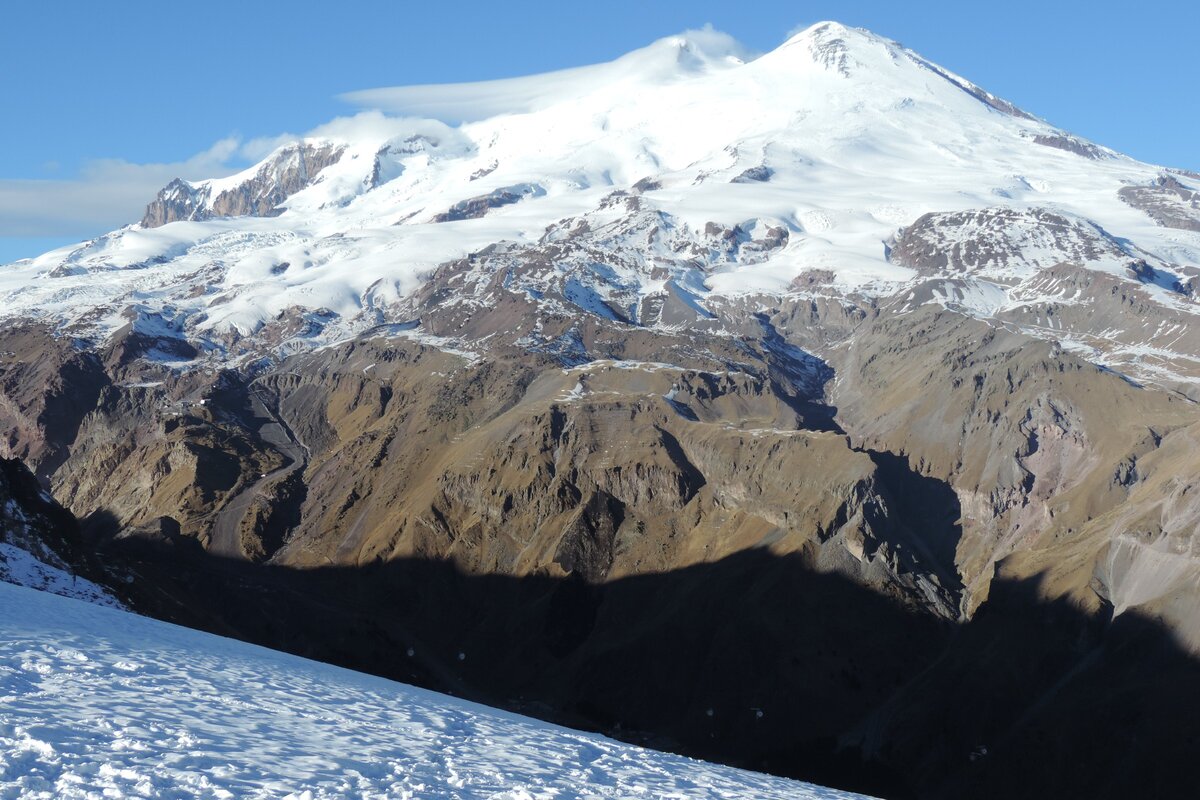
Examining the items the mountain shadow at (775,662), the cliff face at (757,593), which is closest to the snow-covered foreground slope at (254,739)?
the cliff face at (757,593)

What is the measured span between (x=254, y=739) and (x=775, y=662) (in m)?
124

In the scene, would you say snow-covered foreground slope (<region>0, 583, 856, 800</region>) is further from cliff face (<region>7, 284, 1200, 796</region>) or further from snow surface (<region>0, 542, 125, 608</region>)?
cliff face (<region>7, 284, 1200, 796</region>)

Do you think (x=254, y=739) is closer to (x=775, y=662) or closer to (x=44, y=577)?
(x=44, y=577)

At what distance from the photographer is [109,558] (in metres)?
130

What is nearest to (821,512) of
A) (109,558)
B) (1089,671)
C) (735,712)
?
(735,712)

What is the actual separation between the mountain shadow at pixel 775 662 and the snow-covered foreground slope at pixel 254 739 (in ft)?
282

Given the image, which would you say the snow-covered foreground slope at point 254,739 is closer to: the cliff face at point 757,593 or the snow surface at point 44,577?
the snow surface at point 44,577

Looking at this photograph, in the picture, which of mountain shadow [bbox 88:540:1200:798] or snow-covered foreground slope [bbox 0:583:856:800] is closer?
snow-covered foreground slope [bbox 0:583:856:800]

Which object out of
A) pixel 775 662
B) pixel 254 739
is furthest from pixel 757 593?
pixel 254 739

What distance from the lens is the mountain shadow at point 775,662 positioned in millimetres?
112188

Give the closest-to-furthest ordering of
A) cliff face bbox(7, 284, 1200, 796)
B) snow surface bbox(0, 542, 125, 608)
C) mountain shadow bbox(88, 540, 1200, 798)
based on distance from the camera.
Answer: snow surface bbox(0, 542, 125, 608), mountain shadow bbox(88, 540, 1200, 798), cliff face bbox(7, 284, 1200, 796)

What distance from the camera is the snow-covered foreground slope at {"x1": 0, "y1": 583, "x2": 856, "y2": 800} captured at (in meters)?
19.8

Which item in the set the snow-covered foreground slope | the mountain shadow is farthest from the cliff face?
the snow-covered foreground slope

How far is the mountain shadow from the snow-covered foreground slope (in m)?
85.9
